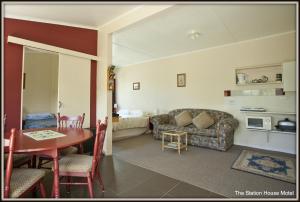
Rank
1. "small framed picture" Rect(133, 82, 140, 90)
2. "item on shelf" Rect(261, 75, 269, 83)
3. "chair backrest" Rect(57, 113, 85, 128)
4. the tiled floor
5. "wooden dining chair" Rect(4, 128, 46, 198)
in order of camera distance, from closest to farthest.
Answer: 1. "wooden dining chair" Rect(4, 128, 46, 198)
2. the tiled floor
3. "chair backrest" Rect(57, 113, 85, 128)
4. "item on shelf" Rect(261, 75, 269, 83)
5. "small framed picture" Rect(133, 82, 140, 90)

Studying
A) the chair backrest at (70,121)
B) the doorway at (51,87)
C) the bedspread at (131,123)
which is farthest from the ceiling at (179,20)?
→ the bedspread at (131,123)

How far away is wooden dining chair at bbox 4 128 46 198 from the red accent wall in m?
1.42

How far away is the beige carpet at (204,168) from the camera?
2.09 m

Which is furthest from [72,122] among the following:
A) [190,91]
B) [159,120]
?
[190,91]

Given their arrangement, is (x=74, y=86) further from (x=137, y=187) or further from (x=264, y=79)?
(x=264, y=79)

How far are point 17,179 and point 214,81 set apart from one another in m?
4.45

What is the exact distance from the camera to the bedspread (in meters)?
4.44

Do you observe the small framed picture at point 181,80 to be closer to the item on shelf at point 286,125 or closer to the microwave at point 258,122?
the microwave at point 258,122

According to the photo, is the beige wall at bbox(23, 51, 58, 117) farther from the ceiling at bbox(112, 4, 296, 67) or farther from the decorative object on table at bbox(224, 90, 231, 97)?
the decorative object on table at bbox(224, 90, 231, 97)

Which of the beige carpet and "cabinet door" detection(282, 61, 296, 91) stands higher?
"cabinet door" detection(282, 61, 296, 91)

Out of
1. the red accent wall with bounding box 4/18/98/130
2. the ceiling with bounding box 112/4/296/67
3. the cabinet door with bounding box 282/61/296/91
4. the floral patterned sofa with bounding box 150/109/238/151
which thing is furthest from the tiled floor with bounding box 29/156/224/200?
the cabinet door with bounding box 282/61/296/91

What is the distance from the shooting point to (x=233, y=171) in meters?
2.58

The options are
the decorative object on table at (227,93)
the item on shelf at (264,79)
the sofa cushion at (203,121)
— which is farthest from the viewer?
the decorative object on table at (227,93)

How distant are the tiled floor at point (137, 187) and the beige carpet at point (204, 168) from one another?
0.16 metres
